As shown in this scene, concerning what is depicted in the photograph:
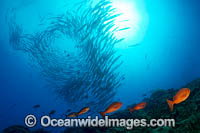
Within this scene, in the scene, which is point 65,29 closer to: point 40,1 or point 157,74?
point 40,1

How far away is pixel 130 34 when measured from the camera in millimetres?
22203

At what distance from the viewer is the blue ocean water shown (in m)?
16.9

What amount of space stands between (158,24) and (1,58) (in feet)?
81.4

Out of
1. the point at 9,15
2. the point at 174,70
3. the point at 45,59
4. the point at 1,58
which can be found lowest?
the point at 45,59

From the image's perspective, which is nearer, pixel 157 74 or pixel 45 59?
pixel 45 59

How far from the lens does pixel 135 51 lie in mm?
30500

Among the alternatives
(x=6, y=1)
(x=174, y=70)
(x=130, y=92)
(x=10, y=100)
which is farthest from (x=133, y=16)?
(x=130, y=92)

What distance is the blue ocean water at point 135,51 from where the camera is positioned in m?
16.9
